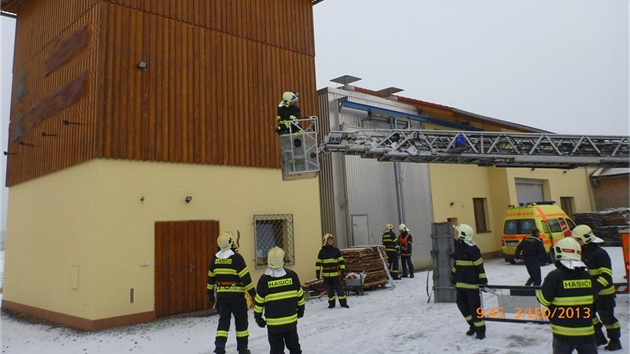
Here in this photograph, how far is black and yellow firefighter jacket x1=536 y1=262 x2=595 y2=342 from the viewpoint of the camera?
506cm

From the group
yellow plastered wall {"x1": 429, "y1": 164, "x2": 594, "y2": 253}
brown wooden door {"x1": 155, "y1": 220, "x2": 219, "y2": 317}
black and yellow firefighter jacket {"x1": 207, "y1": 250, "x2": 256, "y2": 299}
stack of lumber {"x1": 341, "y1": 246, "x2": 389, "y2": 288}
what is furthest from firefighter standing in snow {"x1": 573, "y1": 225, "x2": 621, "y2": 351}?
yellow plastered wall {"x1": 429, "y1": 164, "x2": 594, "y2": 253}

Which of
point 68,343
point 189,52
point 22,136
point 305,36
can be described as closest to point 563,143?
point 305,36

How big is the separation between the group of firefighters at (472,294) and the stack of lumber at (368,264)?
18.2ft

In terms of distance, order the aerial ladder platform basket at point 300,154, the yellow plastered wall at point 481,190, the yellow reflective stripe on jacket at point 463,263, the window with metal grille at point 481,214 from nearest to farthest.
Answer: the yellow reflective stripe on jacket at point 463,263 < the aerial ladder platform basket at point 300,154 < the yellow plastered wall at point 481,190 < the window with metal grille at point 481,214

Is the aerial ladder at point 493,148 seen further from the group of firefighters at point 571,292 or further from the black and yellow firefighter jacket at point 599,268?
the black and yellow firefighter jacket at point 599,268

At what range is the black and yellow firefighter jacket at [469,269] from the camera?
25.1 feet

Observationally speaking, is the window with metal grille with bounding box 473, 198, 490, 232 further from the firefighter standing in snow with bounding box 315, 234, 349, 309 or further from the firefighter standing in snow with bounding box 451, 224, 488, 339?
the firefighter standing in snow with bounding box 451, 224, 488, 339

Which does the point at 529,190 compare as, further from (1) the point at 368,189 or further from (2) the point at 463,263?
(2) the point at 463,263

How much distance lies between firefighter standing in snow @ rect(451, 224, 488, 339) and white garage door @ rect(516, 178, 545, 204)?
17924 mm

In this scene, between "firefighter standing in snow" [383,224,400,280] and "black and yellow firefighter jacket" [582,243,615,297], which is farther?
"firefighter standing in snow" [383,224,400,280]

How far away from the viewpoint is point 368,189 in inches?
690

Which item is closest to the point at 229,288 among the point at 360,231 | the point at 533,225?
the point at 360,231

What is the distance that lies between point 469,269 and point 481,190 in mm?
16539

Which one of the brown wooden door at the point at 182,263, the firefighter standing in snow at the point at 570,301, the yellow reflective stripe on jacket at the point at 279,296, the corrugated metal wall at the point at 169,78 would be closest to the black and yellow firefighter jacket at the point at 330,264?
the brown wooden door at the point at 182,263
